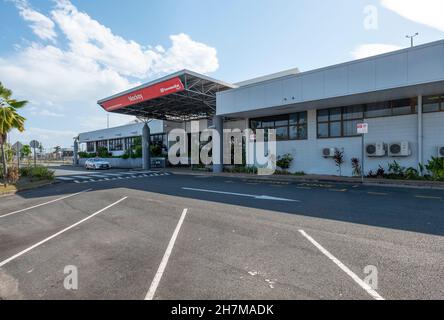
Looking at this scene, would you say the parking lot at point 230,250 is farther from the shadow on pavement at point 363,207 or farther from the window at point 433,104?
the window at point 433,104

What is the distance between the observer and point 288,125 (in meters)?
18.3

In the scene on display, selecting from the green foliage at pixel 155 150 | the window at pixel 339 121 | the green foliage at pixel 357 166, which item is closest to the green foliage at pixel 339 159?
the green foliage at pixel 357 166

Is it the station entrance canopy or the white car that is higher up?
the station entrance canopy

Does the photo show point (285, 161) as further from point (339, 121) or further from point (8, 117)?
point (8, 117)

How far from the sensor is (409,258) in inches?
148

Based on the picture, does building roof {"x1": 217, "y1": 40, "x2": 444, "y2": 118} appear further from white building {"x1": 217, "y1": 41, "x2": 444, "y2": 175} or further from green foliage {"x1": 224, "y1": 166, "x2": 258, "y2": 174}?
green foliage {"x1": 224, "y1": 166, "x2": 258, "y2": 174}

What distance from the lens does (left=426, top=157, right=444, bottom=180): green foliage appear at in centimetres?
1163

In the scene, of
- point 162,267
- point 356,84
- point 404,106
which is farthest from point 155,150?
point 162,267

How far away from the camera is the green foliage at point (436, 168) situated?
11630mm

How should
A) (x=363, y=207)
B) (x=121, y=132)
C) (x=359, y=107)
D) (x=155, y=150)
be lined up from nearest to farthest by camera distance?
(x=363, y=207) → (x=359, y=107) → (x=155, y=150) → (x=121, y=132)

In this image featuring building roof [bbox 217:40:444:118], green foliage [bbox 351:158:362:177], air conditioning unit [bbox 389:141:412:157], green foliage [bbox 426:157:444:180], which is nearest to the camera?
building roof [bbox 217:40:444:118]

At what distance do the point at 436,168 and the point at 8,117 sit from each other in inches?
959

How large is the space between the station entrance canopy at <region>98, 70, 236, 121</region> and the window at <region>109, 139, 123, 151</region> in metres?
16.4

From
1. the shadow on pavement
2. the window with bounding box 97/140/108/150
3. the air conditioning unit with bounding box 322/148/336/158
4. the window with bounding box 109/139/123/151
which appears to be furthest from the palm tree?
the window with bounding box 97/140/108/150
